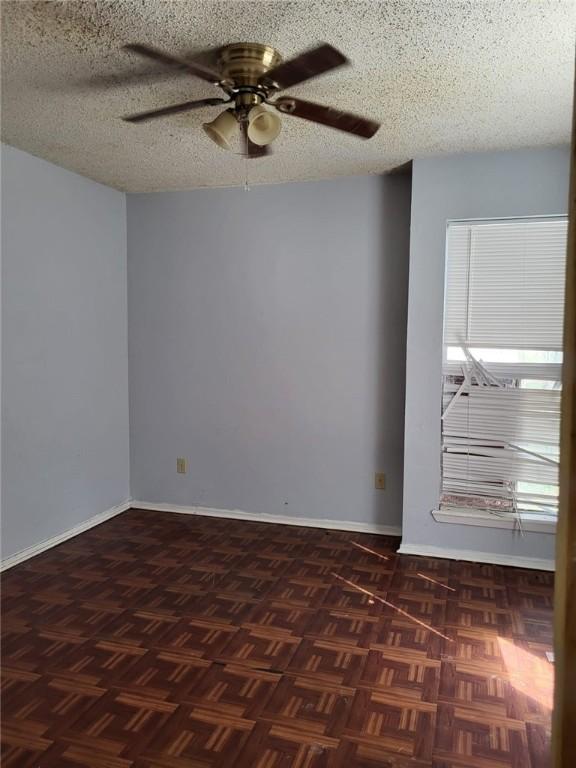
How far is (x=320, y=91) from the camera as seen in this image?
2455mm

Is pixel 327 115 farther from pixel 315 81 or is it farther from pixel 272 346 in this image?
pixel 272 346

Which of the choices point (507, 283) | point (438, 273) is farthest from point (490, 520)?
point (438, 273)

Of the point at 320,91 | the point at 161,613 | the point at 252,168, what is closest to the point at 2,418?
the point at 161,613

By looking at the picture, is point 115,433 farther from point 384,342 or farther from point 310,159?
point 310,159

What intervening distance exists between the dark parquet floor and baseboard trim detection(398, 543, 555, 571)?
69mm

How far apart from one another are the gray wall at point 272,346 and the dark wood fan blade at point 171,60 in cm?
190

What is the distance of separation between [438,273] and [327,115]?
1498 mm

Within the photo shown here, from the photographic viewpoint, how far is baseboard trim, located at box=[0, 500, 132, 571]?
127 inches

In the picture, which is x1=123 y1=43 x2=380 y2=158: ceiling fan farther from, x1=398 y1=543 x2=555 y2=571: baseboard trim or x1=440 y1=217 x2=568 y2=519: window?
x1=398 y1=543 x2=555 y2=571: baseboard trim

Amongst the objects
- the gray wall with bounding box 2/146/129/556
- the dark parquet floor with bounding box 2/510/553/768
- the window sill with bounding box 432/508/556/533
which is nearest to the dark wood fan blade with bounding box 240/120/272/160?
the gray wall with bounding box 2/146/129/556

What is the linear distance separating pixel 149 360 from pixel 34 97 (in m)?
2.07

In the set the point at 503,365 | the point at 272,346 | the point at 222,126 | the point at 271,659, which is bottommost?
the point at 271,659

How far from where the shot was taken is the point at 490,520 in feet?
11.0

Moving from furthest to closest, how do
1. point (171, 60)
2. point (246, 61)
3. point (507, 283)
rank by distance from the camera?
point (507, 283), point (246, 61), point (171, 60)
